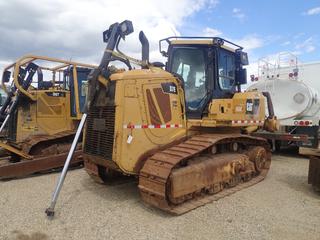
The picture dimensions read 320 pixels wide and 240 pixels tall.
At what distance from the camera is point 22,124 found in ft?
28.6

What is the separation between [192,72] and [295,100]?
5261 mm

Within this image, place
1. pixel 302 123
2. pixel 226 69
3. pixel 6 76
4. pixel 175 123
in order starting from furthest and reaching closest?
pixel 302 123 < pixel 6 76 < pixel 226 69 < pixel 175 123

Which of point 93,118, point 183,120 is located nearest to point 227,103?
point 183,120

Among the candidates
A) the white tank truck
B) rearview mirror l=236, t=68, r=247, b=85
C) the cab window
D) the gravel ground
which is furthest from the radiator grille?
the white tank truck

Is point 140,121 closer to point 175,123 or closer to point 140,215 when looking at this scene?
point 175,123

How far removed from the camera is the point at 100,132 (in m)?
5.42

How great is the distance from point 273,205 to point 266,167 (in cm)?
209

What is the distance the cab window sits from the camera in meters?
6.55

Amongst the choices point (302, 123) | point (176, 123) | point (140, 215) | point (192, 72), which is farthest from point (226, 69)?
point (302, 123)

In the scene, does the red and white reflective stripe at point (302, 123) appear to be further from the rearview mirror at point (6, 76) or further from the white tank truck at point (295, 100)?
the rearview mirror at point (6, 76)

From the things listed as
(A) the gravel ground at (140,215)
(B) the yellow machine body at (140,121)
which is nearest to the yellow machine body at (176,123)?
(B) the yellow machine body at (140,121)

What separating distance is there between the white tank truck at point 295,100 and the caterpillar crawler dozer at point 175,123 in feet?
11.3

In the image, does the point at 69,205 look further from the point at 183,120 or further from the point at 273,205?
the point at 273,205

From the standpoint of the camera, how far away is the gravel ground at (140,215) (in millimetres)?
4246
